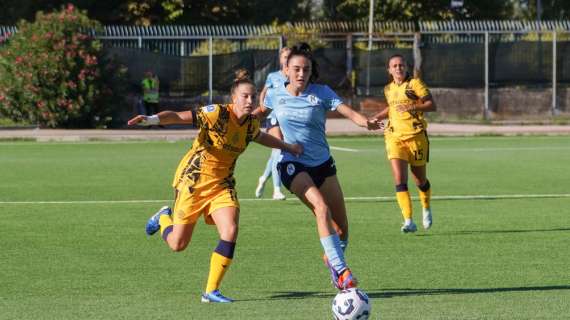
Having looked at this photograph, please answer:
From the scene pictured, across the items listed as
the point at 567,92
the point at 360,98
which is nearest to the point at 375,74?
the point at 360,98

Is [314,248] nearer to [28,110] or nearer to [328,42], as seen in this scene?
[28,110]

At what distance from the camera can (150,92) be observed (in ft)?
120

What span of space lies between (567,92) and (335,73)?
7785 mm

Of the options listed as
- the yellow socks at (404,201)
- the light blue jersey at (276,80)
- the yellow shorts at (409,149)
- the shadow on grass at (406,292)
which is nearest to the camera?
the shadow on grass at (406,292)

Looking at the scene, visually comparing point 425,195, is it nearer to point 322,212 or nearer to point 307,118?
point 307,118

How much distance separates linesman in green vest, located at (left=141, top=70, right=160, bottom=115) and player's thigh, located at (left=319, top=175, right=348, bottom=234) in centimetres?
2598

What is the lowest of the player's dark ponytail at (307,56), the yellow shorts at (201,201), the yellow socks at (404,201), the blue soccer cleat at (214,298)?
the blue soccer cleat at (214,298)

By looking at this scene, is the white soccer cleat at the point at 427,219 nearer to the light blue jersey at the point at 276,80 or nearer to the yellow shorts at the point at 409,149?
the yellow shorts at the point at 409,149

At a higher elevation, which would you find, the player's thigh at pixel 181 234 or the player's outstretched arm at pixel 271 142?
the player's outstretched arm at pixel 271 142

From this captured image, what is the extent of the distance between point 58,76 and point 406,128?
70.8 ft

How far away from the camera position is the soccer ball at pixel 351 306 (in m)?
8.50

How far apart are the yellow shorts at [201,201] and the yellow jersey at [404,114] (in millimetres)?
5076

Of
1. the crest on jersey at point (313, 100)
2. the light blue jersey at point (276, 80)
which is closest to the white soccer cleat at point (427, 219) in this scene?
the light blue jersey at point (276, 80)

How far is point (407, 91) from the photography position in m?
14.6
